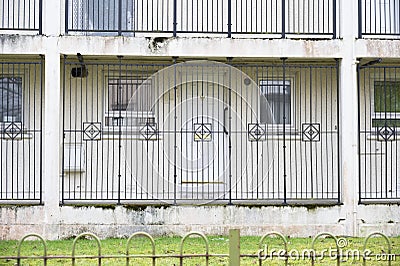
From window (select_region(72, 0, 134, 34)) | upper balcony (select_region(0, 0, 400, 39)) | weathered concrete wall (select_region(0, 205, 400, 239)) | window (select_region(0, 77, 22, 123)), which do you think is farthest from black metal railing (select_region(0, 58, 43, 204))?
weathered concrete wall (select_region(0, 205, 400, 239))

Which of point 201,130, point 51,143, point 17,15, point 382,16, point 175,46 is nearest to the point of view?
point 51,143

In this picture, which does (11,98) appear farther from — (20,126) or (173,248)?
(173,248)

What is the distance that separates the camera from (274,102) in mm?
14945

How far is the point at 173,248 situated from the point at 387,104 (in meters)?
7.00

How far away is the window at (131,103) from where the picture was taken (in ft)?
47.3

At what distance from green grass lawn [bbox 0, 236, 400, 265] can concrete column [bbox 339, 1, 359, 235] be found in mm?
756

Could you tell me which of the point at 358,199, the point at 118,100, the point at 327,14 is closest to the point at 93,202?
the point at 118,100

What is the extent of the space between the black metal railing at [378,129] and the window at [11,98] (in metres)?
7.78

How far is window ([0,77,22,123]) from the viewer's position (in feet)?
47.1

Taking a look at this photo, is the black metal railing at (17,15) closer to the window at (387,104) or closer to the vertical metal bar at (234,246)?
the window at (387,104)

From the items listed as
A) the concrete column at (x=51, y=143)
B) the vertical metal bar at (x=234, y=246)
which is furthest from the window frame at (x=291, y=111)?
the vertical metal bar at (x=234, y=246)

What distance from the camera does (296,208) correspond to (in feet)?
40.8

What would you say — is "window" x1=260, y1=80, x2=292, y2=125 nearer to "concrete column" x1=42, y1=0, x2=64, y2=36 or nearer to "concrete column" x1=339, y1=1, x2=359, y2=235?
"concrete column" x1=339, y1=1, x2=359, y2=235

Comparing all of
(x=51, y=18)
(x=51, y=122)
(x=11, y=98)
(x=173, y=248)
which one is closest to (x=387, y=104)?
(x=173, y=248)
